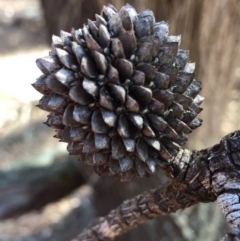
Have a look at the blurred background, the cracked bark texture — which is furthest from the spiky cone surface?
the blurred background

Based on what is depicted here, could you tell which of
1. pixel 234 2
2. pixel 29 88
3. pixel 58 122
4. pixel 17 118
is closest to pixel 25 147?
pixel 17 118

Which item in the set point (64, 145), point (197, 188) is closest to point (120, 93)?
point (197, 188)

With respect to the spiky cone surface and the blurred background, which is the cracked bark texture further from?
the blurred background

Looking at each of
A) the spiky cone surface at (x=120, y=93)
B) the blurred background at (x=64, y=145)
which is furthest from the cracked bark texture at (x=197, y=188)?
the blurred background at (x=64, y=145)

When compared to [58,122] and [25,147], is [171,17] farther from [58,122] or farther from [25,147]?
[25,147]

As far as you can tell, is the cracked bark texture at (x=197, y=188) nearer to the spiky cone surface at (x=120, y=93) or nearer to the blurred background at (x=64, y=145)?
the spiky cone surface at (x=120, y=93)

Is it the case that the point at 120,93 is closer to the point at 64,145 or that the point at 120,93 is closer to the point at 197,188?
the point at 197,188
